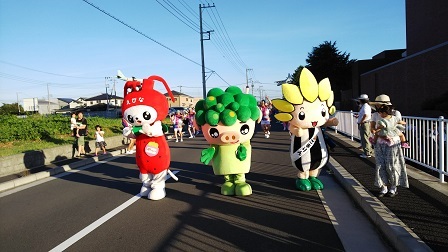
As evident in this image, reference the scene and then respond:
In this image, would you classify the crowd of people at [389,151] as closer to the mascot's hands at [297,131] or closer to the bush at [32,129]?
the mascot's hands at [297,131]

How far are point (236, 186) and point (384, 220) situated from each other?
2.88m

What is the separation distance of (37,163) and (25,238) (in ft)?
23.2

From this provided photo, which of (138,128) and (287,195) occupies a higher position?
(138,128)

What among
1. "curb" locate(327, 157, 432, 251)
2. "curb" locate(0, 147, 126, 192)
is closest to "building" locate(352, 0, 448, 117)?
"curb" locate(327, 157, 432, 251)

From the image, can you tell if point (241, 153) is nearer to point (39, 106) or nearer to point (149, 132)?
point (149, 132)

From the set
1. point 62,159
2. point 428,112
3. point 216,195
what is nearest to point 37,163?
point 62,159

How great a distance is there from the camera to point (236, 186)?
6.77 m

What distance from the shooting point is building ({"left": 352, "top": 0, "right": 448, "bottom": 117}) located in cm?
2002

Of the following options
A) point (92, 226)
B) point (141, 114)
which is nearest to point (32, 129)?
point (141, 114)

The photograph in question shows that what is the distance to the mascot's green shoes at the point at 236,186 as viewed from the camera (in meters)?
6.65

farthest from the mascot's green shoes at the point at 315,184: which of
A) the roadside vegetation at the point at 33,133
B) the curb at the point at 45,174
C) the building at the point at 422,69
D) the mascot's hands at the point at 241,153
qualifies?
the building at the point at 422,69

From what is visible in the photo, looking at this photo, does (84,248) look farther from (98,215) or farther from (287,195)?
(287,195)

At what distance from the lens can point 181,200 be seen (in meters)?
6.72

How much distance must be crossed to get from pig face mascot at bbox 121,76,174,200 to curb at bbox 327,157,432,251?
3679 mm
